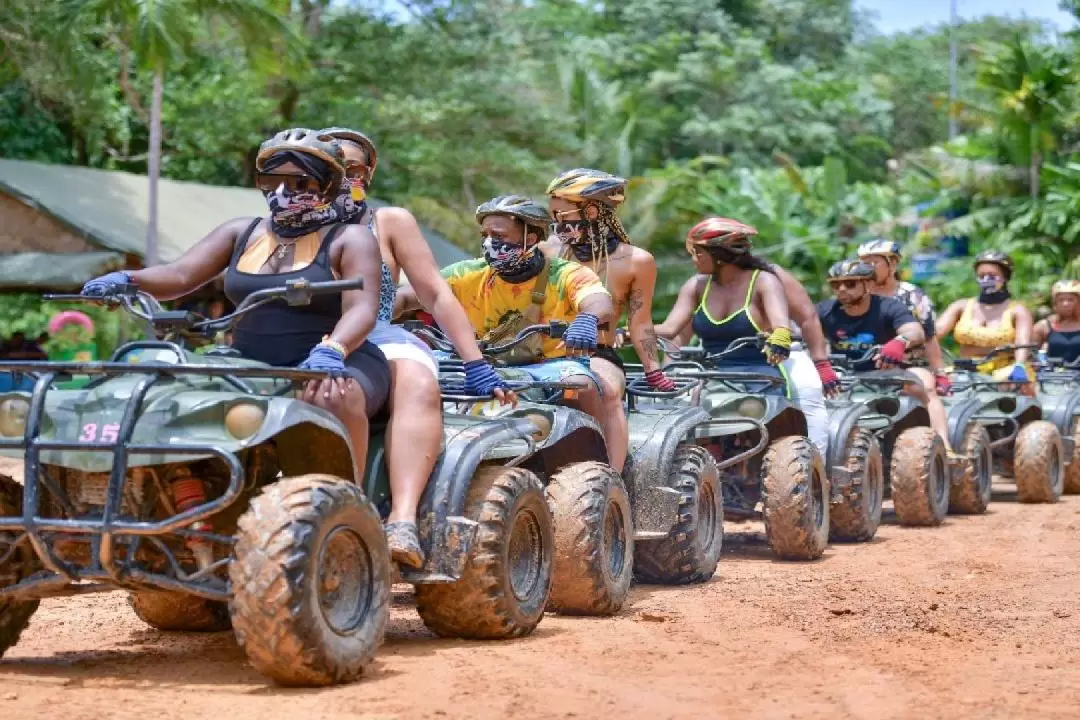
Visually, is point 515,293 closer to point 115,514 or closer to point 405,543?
point 405,543

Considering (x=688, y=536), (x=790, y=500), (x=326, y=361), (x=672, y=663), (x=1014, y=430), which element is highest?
(x=326, y=361)

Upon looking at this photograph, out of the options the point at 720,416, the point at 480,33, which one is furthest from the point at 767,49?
the point at 720,416

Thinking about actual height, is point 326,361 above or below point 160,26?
below

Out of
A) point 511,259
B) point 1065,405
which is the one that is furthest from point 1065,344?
point 511,259

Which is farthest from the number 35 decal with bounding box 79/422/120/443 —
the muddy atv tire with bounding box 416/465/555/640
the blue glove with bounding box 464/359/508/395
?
the blue glove with bounding box 464/359/508/395

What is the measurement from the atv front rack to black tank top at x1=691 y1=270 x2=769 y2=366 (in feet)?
19.1

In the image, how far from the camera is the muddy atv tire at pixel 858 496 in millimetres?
11617

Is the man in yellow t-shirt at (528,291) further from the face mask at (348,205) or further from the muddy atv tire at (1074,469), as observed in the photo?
the muddy atv tire at (1074,469)

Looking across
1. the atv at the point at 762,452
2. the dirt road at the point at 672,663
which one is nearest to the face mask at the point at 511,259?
the dirt road at the point at 672,663

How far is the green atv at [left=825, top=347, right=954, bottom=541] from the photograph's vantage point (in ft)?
38.2

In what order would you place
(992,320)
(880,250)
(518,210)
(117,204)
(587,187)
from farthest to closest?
(117,204), (992,320), (880,250), (587,187), (518,210)

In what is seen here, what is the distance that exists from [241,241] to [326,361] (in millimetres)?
905

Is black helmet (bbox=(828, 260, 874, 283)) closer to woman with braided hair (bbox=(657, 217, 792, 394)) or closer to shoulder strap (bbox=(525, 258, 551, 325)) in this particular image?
woman with braided hair (bbox=(657, 217, 792, 394))

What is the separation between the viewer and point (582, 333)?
26.0 ft
